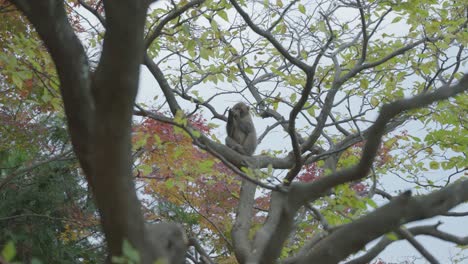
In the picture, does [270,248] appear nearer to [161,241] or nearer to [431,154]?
[161,241]

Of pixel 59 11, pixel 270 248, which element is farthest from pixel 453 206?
pixel 59 11

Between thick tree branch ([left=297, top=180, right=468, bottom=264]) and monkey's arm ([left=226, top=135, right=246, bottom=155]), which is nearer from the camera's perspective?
thick tree branch ([left=297, top=180, right=468, bottom=264])

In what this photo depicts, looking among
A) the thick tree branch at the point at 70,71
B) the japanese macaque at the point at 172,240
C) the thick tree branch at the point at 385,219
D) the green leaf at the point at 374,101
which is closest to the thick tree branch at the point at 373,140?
the thick tree branch at the point at 385,219

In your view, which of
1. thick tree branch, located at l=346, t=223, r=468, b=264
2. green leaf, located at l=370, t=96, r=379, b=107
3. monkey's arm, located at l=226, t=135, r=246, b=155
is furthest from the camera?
monkey's arm, located at l=226, t=135, r=246, b=155

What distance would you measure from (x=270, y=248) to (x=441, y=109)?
4.89 meters

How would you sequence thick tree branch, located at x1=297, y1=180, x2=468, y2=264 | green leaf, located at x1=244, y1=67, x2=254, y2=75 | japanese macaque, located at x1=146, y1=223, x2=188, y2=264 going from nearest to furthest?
thick tree branch, located at x1=297, y1=180, x2=468, y2=264, japanese macaque, located at x1=146, y1=223, x2=188, y2=264, green leaf, located at x1=244, y1=67, x2=254, y2=75

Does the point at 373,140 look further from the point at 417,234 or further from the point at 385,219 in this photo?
the point at 417,234

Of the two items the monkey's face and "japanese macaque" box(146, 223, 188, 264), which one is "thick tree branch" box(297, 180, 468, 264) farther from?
the monkey's face

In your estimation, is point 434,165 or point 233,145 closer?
point 434,165

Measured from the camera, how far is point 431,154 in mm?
8047

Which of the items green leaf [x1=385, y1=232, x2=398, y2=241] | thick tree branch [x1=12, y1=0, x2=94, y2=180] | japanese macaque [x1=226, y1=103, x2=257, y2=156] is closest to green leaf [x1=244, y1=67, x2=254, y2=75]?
japanese macaque [x1=226, y1=103, x2=257, y2=156]

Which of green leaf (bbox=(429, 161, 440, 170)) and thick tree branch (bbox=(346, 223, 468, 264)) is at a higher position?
green leaf (bbox=(429, 161, 440, 170))

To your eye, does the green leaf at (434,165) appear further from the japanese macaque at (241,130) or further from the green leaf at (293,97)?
the japanese macaque at (241,130)

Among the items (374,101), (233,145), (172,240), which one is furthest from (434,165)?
(172,240)
